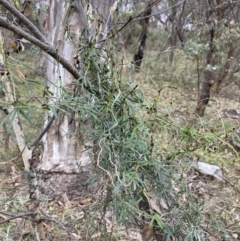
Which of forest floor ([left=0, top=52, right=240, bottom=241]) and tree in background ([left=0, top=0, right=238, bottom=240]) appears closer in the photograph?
tree in background ([left=0, top=0, right=238, bottom=240])

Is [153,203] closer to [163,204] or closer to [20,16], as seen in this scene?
[163,204]

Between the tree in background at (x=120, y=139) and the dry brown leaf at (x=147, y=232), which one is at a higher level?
the tree in background at (x=120, y=139)

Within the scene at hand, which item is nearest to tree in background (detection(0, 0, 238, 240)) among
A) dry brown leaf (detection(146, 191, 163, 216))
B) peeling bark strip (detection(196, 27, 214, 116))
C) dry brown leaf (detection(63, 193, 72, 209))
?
dry brown leaf (detection(146, 191, 163, 216))

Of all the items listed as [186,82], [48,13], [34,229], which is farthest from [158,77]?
[34,229]

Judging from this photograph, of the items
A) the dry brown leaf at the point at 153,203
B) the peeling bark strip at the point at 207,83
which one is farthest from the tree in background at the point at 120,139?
the peeling bark strip at the point at 207,83

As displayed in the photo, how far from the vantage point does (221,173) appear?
271 centimetres

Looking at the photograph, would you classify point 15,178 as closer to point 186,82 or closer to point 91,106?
point 91,106

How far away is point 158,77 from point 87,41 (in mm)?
5343

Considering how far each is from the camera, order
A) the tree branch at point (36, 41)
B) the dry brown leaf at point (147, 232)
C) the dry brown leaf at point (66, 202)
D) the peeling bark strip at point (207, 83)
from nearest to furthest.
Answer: the tree branch at point (36, 41) → the dry brown leaf at point (147, 232) → the dry brown leaf at point (66, 202) → the peeling bark strip at point (207, 83)

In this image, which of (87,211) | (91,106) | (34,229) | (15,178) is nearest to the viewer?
(91,106)

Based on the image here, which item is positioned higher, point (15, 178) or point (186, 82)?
point (186, 82)

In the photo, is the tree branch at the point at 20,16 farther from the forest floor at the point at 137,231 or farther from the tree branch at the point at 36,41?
the forest floor at the point at 137,231

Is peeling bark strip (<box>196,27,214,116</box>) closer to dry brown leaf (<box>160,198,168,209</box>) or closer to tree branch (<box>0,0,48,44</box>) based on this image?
dry brown leaf (<box>160,198,168,209</box>)

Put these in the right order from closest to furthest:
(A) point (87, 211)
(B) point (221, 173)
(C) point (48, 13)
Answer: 1. (A) point (87, 211)
2. (C) point (48, 13)
3. (B) point (221, 173)
